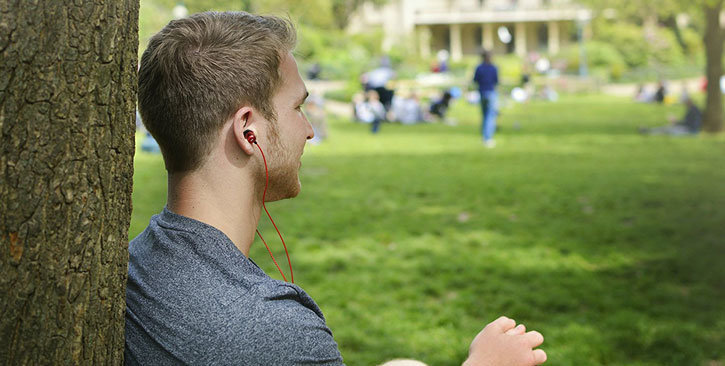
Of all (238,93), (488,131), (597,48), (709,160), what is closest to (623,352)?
(238,93)

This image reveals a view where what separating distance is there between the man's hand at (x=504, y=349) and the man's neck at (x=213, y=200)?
607 millimetres

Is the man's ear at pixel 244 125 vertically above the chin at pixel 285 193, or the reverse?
the man's ear at pixel 244 125

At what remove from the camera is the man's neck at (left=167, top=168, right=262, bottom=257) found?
1.80 meters

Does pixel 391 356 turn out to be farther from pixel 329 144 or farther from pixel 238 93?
pixel 329 144

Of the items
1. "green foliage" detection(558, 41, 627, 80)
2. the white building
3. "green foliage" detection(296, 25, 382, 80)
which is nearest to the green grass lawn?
"green foliage" detection(296, 25, 382, 80)

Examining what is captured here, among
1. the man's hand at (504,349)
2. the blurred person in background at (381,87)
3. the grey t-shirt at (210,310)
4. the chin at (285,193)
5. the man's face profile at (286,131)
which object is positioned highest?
the man's face profile at (286,131)

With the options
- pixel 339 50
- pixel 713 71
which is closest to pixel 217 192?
pixel 713 71

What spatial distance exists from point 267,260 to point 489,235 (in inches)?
94.0

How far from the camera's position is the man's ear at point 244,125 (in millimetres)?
1783

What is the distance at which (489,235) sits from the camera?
26.5ft

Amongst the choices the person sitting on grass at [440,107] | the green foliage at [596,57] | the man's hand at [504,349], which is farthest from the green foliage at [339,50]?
the man's hand at [504,349]

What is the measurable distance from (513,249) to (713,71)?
1333 centimetres

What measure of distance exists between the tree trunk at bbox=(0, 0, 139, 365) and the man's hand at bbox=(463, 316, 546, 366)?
80cm

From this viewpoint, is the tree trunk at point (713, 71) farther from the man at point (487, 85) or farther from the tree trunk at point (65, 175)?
the tree trunk at point (65, 175)
